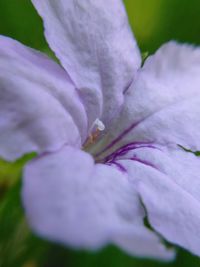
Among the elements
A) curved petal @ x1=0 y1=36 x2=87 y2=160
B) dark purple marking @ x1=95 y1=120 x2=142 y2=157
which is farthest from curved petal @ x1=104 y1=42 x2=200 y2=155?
curved petal @ x1=0 y1=36 x2=87 y2=160

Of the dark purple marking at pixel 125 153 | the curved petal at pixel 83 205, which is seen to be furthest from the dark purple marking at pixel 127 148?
the curved petal at pixel 83 205

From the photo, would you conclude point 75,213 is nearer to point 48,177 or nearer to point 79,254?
point 48,177

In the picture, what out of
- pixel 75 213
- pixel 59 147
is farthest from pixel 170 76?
pixel 75 213

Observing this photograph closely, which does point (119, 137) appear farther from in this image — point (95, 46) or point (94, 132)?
point (95, 46)

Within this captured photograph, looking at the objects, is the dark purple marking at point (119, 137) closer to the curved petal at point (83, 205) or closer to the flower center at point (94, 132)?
the flower center at point (94, 132)

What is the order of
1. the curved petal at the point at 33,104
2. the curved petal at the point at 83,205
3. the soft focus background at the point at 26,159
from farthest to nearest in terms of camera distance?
the soft focus background at the point at 26,159 → the curved petal at the point at 33,104 → the curved petal at the point at 83,205

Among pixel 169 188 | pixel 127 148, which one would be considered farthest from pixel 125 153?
pixel 169 188

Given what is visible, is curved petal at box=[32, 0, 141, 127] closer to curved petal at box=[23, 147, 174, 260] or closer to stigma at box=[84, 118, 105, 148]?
stigma at box=[84, 118, 105, 148]
